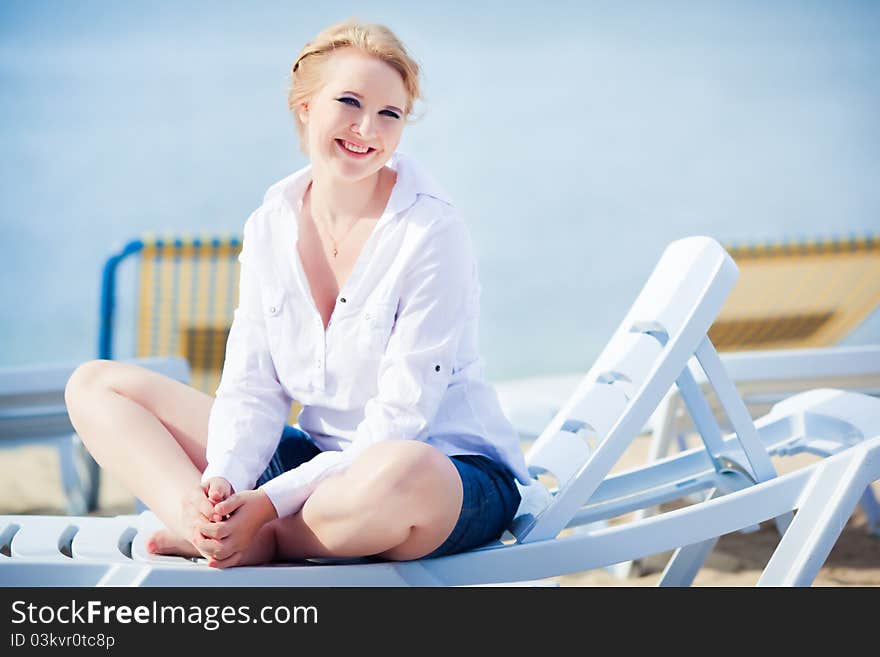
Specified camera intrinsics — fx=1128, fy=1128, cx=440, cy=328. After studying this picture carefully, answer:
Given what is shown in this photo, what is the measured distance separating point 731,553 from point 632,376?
1160 mm

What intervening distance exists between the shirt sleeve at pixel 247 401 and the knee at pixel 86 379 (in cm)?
24

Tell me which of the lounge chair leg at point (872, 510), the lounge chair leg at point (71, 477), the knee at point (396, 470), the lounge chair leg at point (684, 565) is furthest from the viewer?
the lounge chair leg at point (71, 477)

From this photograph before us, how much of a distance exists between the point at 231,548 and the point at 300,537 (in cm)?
14

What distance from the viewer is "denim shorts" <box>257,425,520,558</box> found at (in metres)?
2.04

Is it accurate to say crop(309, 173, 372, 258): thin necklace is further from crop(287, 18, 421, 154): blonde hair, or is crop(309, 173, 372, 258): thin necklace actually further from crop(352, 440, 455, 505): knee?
crop(352, 440, 455, 505): knee

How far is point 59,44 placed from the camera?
14156 millimetres

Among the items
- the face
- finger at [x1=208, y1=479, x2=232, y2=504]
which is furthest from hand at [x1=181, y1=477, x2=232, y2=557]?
the face

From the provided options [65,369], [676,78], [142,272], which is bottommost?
[65,369]

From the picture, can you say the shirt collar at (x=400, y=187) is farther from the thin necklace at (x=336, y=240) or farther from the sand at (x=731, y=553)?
the sand at (x=731, y=553)

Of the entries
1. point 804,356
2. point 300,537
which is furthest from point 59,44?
point 300,537

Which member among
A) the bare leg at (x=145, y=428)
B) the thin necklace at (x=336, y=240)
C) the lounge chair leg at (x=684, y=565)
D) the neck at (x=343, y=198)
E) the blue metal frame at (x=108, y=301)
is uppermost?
the blue metal frame at (x=108, y=301)

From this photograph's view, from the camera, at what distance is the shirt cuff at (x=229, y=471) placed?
2049mm

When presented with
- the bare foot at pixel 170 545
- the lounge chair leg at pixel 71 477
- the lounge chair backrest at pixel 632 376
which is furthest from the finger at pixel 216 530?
the lounge chair leg at pixel 71 477
